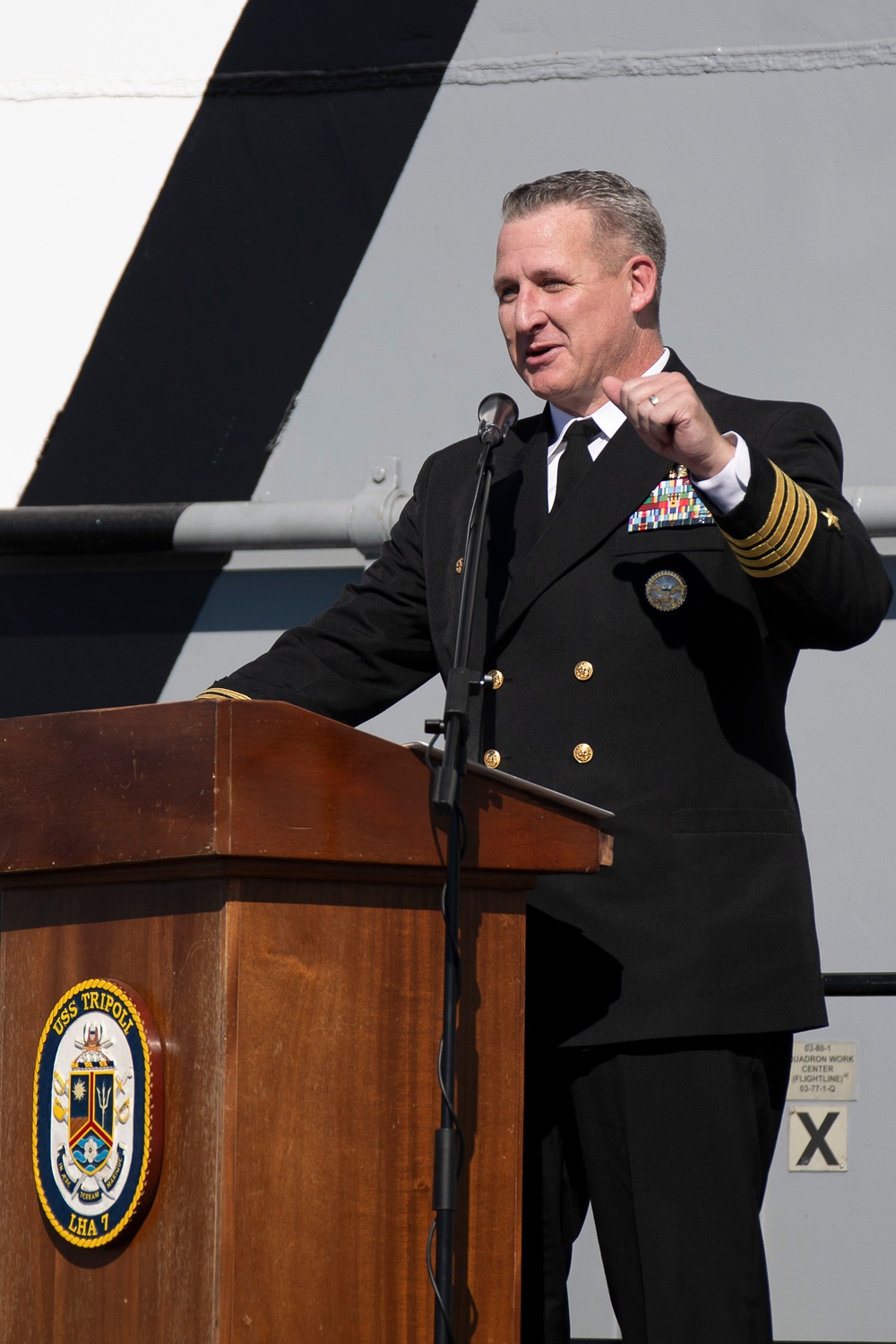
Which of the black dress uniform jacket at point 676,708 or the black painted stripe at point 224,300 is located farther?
the black painted stripe at point 224,300

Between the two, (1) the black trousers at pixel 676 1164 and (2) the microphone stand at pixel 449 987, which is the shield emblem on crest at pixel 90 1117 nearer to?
(2) the microphone stand at pixel 449 987

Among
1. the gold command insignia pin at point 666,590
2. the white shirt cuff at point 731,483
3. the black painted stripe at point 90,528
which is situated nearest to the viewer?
the white shirt cuff at point 731,483

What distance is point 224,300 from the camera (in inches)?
120

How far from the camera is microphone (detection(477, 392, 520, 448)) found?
1.54 m

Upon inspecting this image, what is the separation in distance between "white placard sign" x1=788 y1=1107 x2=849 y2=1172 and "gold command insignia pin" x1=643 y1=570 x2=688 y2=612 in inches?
49.8

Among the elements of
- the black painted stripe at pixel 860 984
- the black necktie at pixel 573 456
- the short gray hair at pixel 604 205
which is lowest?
the black painted stripe at pixel 860 984

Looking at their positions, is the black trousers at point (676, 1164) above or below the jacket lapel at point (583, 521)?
below

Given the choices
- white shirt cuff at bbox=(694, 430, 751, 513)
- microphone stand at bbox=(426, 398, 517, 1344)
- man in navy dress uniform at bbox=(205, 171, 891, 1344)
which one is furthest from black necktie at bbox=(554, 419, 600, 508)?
microphone stand at bbox=(426, 398, 517, 1344)

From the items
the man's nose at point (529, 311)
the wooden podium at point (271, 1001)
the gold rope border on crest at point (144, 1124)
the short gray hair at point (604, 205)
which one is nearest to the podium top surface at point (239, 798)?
the wooden podium at point (271, 1001)

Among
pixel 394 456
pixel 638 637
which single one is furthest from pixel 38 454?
pixel 638 637

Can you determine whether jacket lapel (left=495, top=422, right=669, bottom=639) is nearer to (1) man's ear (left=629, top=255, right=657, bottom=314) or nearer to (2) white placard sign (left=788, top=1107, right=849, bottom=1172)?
(1) man's ear (left=629, top=255, right=657, bottom=314)

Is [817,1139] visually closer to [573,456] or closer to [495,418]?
[573,456]

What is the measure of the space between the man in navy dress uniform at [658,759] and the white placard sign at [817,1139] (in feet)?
3.20

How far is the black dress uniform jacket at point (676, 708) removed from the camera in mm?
1536
